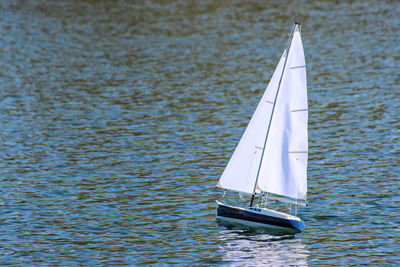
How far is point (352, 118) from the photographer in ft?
172

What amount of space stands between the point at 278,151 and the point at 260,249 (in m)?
4.62

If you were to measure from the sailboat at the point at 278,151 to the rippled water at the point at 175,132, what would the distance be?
105 cm

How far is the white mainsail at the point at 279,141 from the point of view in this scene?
31500 mm

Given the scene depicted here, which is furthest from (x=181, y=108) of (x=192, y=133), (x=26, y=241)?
(x=26, y=241)

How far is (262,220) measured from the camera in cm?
3209

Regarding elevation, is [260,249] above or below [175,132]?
below

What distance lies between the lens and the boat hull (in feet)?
105

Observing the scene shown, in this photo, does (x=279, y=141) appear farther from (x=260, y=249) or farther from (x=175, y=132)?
(x=175, y=132)

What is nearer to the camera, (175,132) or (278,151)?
(278,151)

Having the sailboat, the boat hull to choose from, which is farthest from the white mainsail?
the boat hull

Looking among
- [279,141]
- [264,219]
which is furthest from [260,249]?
[279,141]

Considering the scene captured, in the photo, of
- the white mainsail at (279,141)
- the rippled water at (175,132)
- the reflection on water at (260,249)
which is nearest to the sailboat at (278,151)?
the white mainsail at (279,141)

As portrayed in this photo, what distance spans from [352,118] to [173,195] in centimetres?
1944

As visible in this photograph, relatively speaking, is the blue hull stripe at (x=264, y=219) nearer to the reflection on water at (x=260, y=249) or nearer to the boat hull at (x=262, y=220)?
the boat hull at (x=262, y=220)
